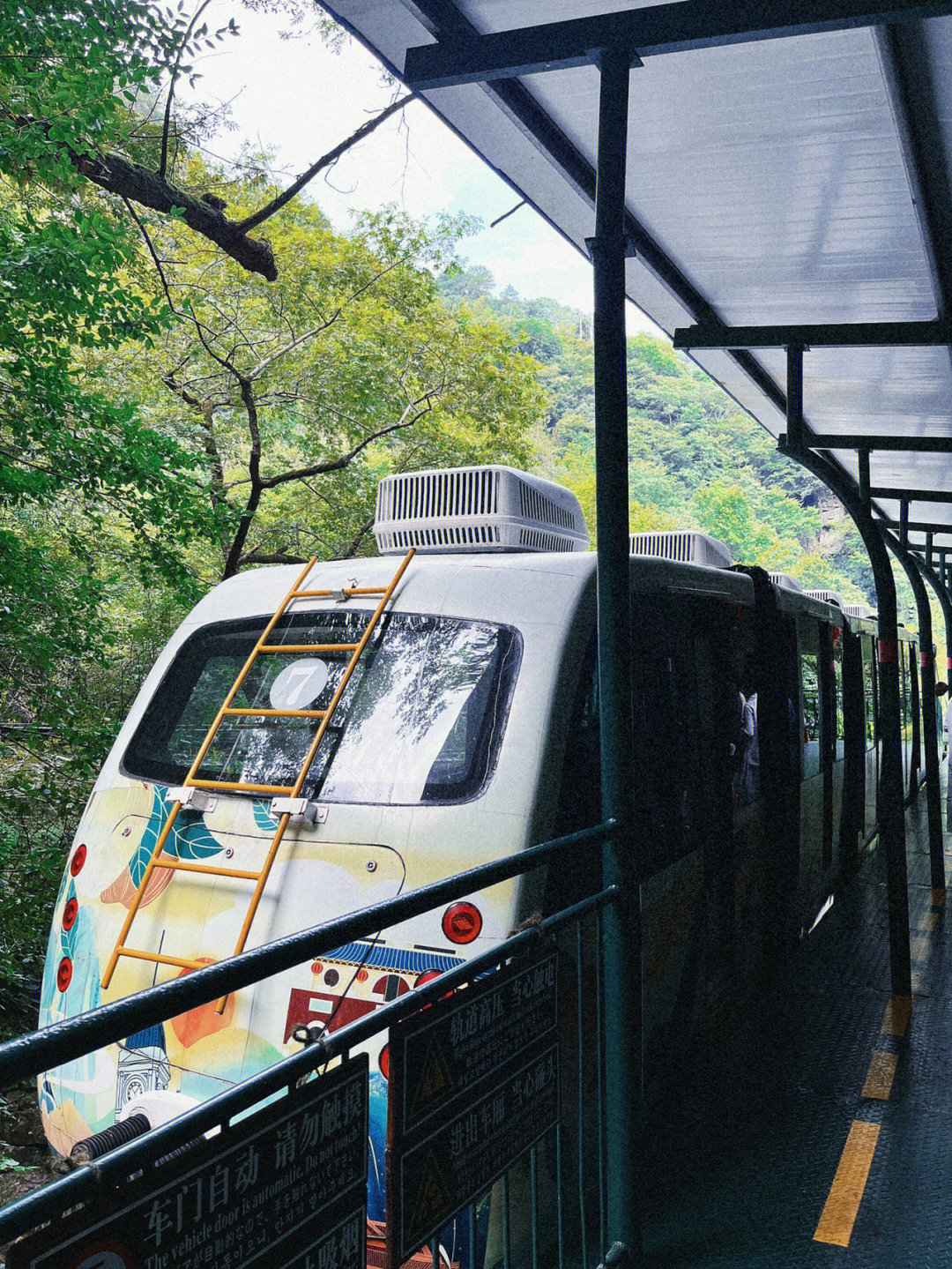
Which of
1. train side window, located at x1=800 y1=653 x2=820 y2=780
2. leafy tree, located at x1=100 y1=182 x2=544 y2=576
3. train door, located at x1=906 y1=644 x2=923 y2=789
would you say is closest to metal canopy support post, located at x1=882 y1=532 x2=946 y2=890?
train door, located at x1=906 y1=644 x2=923 y2=789

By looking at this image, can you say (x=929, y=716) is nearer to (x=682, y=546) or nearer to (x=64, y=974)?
(x=682, y=546)

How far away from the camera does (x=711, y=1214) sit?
12.3ft

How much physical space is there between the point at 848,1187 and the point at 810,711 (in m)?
4.05

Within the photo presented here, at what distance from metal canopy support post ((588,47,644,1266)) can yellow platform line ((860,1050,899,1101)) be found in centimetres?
202

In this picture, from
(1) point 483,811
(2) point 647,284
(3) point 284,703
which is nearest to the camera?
(1) point 483,811

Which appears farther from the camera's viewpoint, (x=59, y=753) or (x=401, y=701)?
(x=59, y=753)

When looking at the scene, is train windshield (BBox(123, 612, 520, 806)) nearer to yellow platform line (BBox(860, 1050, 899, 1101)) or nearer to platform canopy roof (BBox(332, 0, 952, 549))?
platform canopy roof (BBox(332, 0, 952, 549))

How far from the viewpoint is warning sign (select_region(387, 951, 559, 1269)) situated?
2.20 m

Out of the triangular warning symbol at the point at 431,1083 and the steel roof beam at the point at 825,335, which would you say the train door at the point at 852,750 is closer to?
the steel roof beam at the point at 825,335

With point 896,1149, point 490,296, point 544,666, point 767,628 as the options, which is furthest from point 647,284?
point 490,296

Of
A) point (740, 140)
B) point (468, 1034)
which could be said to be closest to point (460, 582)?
point (740, 140)

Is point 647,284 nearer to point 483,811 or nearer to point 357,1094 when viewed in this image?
point 483,811

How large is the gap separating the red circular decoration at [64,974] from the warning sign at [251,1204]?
2224 millimetres

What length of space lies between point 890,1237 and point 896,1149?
713mm
